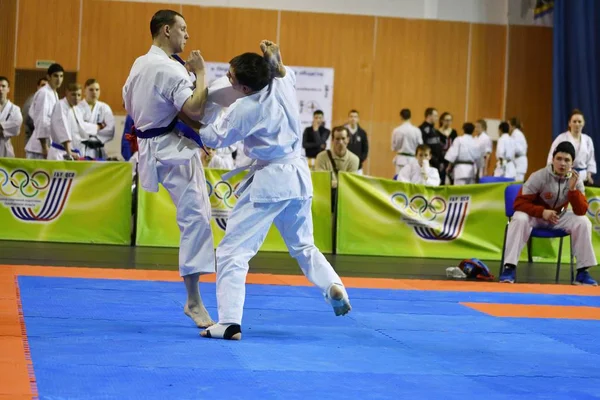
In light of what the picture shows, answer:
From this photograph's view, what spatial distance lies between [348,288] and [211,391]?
3627 millimetres

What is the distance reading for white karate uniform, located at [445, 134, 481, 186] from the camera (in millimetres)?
14398

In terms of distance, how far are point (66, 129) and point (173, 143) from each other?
5721 mm

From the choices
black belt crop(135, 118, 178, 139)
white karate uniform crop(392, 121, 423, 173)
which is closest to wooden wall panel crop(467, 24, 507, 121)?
white karate uniform crop(392, 121, 423, 173)

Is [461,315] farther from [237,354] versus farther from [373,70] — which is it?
[373,70]

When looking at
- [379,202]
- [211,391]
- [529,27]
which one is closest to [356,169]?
[379,202]

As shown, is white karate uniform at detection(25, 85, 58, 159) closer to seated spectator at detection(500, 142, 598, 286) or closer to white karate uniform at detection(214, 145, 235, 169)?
white karate uniform at detection(214, 145, 235, 169)

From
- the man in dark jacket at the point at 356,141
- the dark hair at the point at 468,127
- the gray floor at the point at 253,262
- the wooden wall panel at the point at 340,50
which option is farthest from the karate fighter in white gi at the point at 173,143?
the wooden wall panel at the point at 340,50

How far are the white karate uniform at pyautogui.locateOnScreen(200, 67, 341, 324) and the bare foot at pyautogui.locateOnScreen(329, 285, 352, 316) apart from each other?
0.15 feet

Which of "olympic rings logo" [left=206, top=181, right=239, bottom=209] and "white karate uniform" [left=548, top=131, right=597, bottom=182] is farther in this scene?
"white karate uniform" [left=548, top=131, right=597, bottom=182]

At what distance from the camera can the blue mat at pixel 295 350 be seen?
11.8 ft

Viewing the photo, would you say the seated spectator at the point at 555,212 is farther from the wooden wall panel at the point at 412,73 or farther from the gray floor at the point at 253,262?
the wooden wall panel at the point at 412,73

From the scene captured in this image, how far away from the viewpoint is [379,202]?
9.73m

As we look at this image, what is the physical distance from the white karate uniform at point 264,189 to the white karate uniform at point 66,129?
5906 millimetres

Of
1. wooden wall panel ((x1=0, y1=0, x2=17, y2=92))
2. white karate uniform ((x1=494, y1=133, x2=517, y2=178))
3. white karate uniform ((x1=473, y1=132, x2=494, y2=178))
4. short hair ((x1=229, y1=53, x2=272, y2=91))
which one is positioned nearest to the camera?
short hair ((x1=229, y1=53, x2=272, y2=91))
